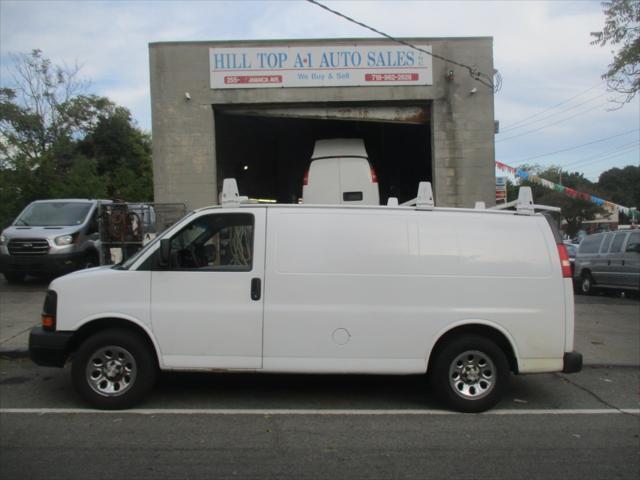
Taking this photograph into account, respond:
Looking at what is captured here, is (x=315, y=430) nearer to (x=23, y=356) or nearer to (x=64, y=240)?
(x=23, y=356)

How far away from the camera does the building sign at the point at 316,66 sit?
1202cm

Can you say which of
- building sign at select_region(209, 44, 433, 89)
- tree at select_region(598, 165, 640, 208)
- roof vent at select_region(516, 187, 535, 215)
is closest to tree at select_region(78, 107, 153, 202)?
building sign at select_region(209, 44, 433, 89)

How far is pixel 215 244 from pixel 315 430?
2.03 meters

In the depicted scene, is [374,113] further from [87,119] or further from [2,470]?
[87,119]

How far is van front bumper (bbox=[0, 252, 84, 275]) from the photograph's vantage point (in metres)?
11.3

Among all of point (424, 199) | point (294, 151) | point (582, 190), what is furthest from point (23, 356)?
point (582, 190)

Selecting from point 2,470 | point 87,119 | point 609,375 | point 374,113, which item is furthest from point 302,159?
point 87,119

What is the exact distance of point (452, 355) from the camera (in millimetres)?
5285

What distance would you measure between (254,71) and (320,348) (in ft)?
27.7

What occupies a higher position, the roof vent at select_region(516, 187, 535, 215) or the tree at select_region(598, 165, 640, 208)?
the tree at select_region(598, 165, 640, 208)

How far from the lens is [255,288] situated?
526 cm

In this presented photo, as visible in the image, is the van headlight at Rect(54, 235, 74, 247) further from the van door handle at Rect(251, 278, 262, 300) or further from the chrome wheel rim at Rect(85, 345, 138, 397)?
the van door handle at Rect(251, 278, 262, 300)

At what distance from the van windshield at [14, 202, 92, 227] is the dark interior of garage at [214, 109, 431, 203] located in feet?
12.2

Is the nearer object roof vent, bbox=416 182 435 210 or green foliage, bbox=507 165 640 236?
roof vent, bbox=416 182 435 210
